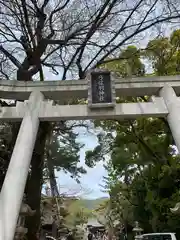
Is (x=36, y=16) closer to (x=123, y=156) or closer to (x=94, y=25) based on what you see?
(x=94, y=25)

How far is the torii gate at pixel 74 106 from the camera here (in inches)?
215

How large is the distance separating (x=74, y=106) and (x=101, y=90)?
70cm

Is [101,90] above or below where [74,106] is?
above

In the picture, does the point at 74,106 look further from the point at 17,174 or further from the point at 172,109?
the point at 172,109

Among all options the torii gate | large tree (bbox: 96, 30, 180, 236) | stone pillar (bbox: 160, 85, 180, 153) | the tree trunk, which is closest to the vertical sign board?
the torii gate

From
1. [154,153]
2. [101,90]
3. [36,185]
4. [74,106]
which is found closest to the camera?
[74,106]

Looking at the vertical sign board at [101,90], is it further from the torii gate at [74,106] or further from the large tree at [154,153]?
the large tree at [154,153]

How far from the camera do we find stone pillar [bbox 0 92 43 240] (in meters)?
4.79

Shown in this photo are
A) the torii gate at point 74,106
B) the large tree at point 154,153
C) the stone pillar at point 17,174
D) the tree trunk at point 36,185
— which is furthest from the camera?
the large tree at point 154,153

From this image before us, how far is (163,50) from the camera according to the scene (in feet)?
34.7

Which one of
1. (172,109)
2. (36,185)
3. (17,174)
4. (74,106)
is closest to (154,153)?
(36,185)

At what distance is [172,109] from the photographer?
6.13 meters

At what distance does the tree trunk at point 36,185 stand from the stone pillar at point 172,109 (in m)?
3.92

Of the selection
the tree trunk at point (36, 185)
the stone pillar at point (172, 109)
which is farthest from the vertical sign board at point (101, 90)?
the tree trunk at point (36, 185)
